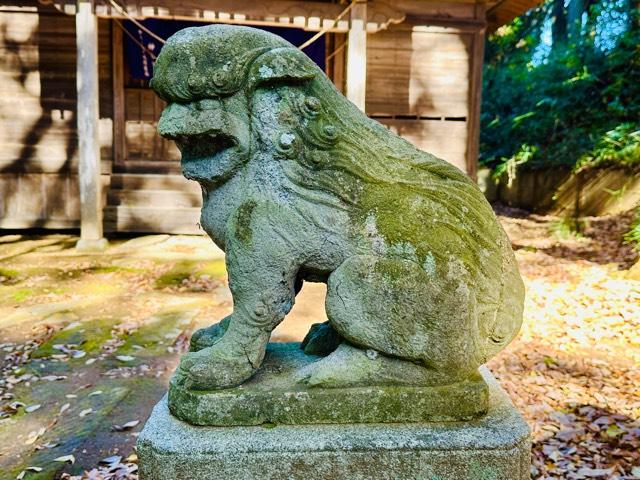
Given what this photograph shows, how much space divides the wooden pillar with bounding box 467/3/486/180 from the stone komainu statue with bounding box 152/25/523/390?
7.68 m

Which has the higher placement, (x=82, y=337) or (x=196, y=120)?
(x=196, y=120)

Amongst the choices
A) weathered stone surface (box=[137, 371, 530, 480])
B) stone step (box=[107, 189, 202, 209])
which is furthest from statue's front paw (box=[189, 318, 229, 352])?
stone step (box=[107, 189, 202, 209])

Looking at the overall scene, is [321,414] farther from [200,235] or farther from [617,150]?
[617,150]

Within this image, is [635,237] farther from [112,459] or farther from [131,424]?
[112,459]

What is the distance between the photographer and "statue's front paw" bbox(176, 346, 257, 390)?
1834mm

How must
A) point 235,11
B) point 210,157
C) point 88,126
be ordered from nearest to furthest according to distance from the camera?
1. point 210,157
2. point 235,11
3. point 88,126

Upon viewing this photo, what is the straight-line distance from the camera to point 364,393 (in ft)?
6.10

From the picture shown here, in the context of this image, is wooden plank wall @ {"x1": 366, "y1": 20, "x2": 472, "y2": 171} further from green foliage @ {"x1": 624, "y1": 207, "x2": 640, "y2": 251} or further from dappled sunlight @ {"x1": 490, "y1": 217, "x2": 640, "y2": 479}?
dappled sunlight @ {"x1": 490, "y1": 217, "x2": 640, "y2": 479}

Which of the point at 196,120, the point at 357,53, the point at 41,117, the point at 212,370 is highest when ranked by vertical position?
the point at 357,53

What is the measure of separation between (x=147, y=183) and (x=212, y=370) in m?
7.66

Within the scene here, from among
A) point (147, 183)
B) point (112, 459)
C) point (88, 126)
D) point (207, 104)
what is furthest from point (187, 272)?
point (207, 104)

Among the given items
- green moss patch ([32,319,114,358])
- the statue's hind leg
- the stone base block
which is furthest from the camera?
the stone base block

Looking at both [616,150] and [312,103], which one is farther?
[616,150]

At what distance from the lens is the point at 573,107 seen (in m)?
11.5
